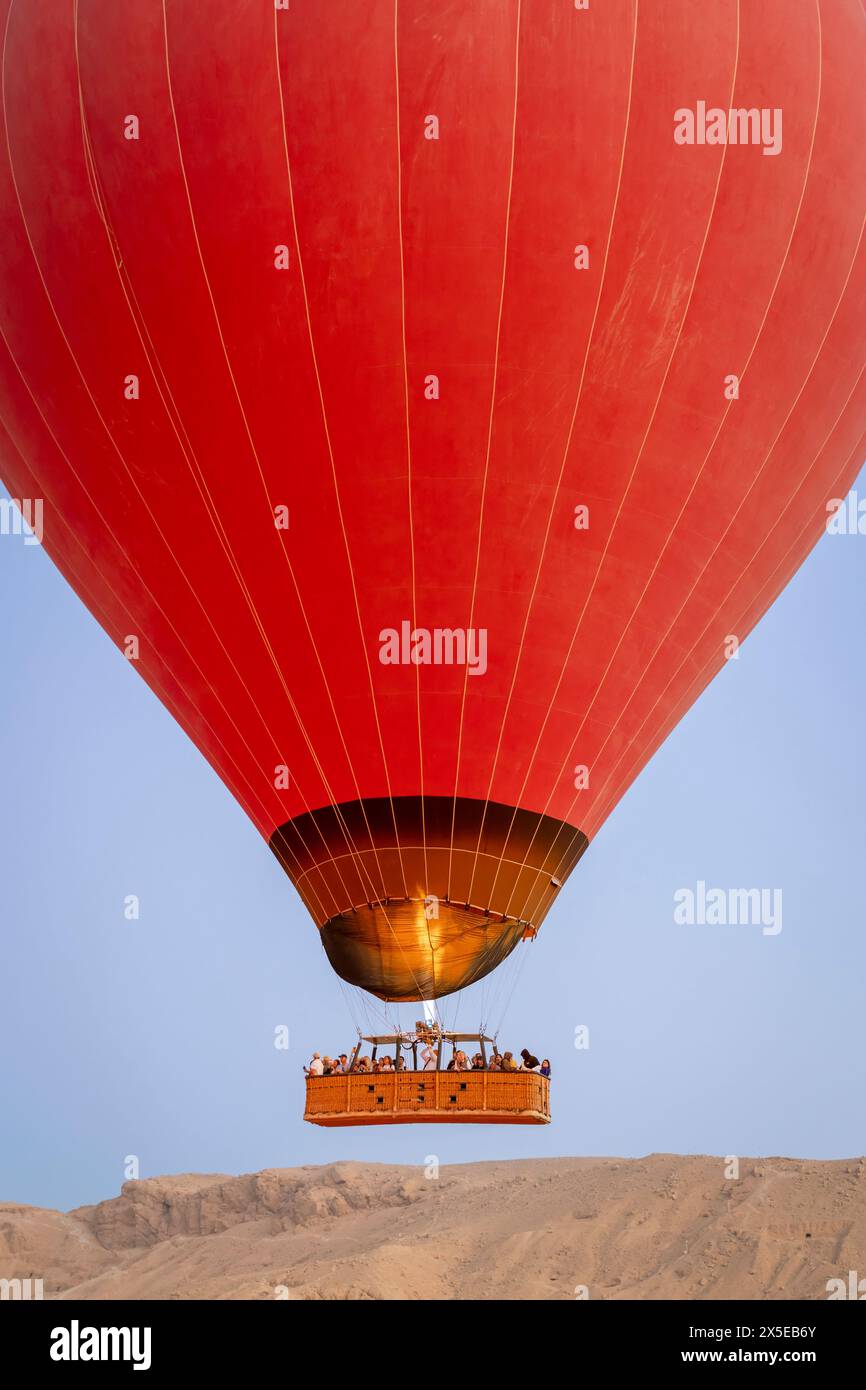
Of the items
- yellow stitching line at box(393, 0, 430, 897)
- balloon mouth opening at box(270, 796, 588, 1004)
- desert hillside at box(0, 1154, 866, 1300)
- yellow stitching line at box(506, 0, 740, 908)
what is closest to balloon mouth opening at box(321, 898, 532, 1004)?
balloon mouth opening at box(270, 796, 588, 1004)

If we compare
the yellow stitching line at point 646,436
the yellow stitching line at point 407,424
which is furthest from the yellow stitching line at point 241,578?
the yellow stitching line at point 646,436

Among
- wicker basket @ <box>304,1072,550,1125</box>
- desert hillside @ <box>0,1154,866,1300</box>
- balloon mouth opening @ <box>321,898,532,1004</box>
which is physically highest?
balloon mouth opening @ <box>321,898,532,1004</box>

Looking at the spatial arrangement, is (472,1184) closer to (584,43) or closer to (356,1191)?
(356,1191)

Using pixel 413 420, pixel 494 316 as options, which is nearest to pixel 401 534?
pixel 413 420

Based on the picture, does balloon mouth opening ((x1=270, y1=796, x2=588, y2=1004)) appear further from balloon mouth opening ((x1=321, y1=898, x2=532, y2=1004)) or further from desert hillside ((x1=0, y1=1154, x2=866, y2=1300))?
desert hillside ((x1=0, y1=1154, x2=866, y2=1300))

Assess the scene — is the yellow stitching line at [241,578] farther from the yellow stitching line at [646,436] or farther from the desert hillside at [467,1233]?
the desert hillside at [467,1233]

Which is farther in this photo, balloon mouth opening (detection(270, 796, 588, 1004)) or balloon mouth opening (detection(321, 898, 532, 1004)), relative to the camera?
balloon mouth opening (detection(321, 898, 532, 1004))
